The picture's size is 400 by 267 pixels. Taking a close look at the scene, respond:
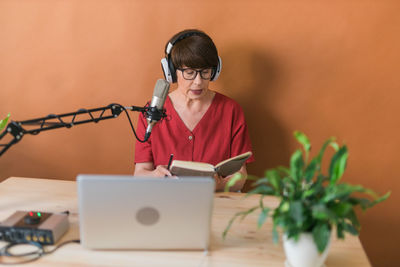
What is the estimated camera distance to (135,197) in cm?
100

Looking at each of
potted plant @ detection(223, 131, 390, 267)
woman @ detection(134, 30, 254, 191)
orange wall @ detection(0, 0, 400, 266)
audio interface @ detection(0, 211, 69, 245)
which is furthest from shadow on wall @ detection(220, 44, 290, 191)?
audio interface @ detection(0, 211, 69, 245)

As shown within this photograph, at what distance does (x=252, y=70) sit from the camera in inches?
78.2

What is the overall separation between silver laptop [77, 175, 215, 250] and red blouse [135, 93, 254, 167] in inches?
31.8

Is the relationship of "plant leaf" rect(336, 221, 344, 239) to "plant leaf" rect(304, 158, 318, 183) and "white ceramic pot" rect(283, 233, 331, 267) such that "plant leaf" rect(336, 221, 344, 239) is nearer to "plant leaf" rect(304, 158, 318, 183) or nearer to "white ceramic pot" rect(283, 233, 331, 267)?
"white ceramic pot" rect(283, 233, 331, 267)

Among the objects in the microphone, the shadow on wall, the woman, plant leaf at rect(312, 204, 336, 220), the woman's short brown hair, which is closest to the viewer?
plant leaf at rect(312, 204, 336, 220)

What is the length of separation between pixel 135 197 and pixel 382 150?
5.13ft

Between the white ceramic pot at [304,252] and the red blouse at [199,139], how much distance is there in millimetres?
867

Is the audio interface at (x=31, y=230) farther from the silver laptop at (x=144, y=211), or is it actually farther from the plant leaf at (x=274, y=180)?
the plant leaf at (x=274, y=180)

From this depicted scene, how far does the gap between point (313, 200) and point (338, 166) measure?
0.40 ft

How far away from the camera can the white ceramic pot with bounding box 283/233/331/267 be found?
38.8 inches

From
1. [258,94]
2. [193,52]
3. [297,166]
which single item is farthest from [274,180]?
[258,94]

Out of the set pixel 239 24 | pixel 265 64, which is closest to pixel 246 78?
pixel 265 64

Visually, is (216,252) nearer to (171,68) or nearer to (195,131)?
(195,131)

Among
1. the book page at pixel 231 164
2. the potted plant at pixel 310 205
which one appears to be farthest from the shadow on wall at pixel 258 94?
the potted plant at pixel 310 205
